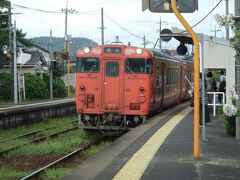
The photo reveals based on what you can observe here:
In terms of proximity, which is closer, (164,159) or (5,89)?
(164,159)

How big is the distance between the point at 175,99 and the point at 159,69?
6.92 meters

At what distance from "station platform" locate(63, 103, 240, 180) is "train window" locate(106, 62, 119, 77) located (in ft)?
8.51

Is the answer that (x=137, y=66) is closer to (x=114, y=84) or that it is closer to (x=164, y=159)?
(x=114, y=84)

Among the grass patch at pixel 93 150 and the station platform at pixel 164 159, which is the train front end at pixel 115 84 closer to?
the grass patch at pixel 93 150

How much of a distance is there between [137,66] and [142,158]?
7.06 meters

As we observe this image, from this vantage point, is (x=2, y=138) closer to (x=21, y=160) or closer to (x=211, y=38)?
(x=21, y=160)

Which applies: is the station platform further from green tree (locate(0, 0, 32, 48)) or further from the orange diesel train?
green tree (locate(0, 0, 32, 48))

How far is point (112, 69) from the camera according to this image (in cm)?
1623

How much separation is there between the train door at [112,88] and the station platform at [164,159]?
81.0 inches

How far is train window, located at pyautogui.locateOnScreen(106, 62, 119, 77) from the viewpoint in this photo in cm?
1619

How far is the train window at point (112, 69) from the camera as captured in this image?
1619 cm

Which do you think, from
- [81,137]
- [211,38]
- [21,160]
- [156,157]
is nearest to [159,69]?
[211,38]

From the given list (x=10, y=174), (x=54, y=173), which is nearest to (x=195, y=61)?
(x=54, y=173)

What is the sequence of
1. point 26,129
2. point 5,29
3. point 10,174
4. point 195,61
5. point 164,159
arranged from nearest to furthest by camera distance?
point 195,61 → point 164,159 → point 10,174 → point 26,129 → point 5,29
